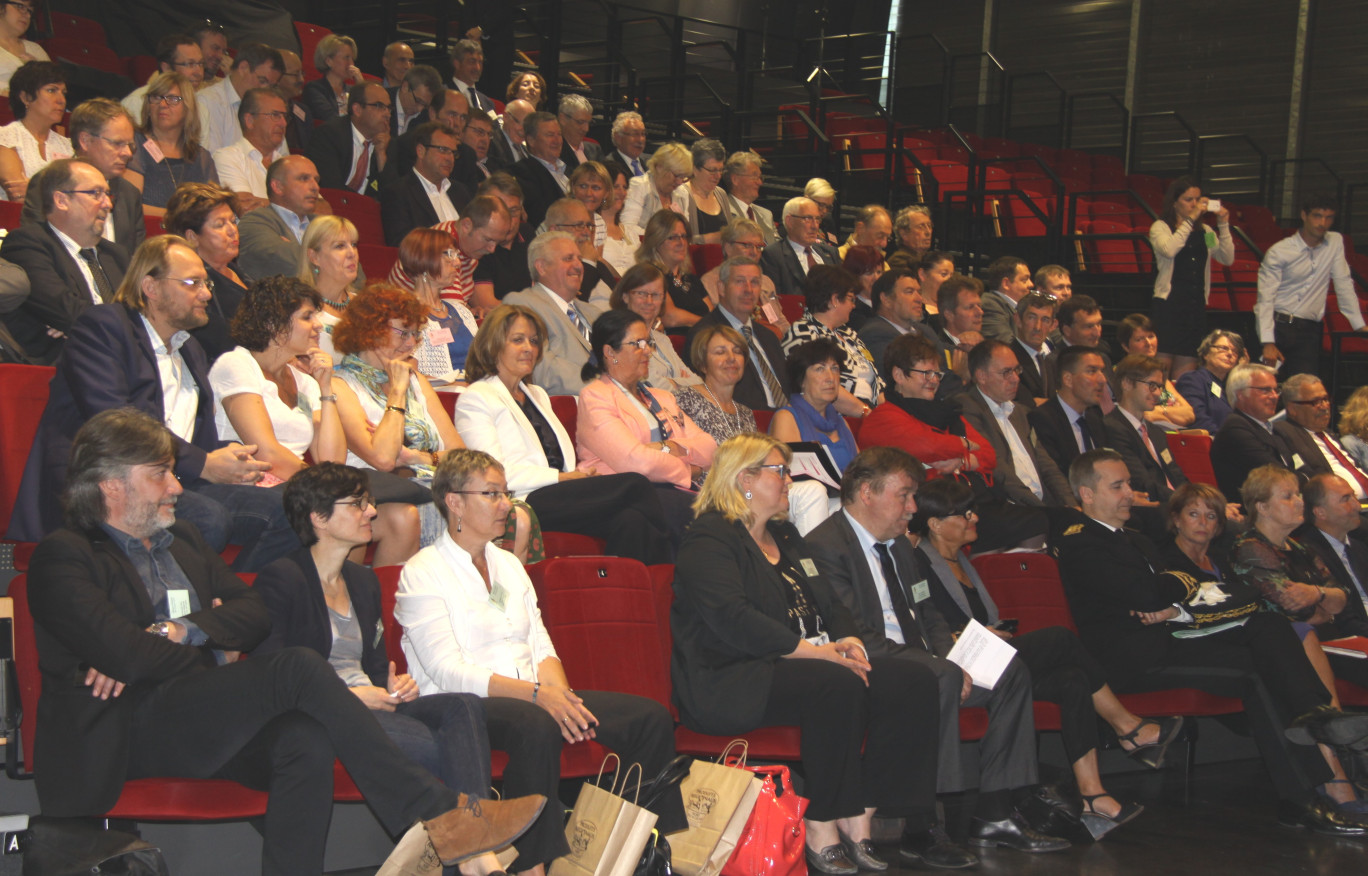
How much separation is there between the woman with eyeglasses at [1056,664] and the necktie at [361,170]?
345 cm

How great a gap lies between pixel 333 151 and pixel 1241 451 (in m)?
4.55

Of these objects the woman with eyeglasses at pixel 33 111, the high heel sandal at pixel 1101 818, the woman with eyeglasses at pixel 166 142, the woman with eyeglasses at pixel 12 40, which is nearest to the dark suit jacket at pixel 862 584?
the high heel sandal at pixel 1101 818

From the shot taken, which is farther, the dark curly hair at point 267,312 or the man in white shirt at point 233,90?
the man in white shirt at point 233,90

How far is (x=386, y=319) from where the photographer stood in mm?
3922

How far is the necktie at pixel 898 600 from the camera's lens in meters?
3.94

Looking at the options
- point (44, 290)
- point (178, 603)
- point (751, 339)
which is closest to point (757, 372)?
point (751, 339)

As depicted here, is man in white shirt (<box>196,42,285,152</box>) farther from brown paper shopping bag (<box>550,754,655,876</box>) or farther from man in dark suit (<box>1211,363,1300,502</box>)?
man in dark suit (<box>1211,363,1300,502</box>)

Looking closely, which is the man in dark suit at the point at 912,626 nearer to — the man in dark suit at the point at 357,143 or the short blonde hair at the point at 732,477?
the short blonde hair at the point at 732,477

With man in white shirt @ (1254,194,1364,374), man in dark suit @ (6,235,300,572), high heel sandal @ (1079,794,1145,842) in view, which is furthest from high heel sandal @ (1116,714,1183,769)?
man in white shirt @ (1254,194,1364,374)

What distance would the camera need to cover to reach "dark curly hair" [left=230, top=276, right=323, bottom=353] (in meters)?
3.56

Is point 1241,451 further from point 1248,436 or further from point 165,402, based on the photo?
point 165,402

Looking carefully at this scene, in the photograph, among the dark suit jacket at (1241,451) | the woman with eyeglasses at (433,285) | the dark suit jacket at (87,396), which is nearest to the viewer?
the dark suit jacket at (87,396)

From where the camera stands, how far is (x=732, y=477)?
11.8 feet

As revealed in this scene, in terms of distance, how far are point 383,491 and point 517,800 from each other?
106cm
